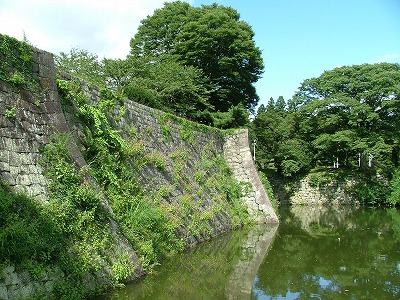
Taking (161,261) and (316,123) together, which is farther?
(316,123)

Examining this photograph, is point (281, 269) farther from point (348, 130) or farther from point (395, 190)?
point (395, 190)

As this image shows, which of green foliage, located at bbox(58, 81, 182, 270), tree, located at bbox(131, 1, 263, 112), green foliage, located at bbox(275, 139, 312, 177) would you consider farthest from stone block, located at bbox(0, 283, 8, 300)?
green foliage, located at bbox(275, 139, 312, 177)

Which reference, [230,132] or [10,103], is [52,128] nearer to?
[10,103]

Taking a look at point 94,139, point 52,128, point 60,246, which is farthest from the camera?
point 94,139

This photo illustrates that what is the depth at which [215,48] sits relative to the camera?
89.8ft

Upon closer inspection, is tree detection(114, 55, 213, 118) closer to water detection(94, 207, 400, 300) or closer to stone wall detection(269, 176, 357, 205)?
stone wall detection(269, 176, 357, 205)

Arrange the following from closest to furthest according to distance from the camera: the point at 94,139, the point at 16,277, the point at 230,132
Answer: the point at 16,277
the point at 94,139
the point at 230,132

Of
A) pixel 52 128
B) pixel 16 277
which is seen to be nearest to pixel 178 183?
pixel 52 128

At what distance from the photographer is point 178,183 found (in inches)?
469

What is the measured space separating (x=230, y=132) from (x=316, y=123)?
41.8 ft

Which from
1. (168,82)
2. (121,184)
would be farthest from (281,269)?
(168,82)

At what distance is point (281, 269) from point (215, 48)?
21.1 meters

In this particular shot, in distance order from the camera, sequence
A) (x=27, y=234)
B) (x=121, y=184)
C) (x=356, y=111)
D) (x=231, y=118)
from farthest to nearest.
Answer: (x=356, y=111)
(x=231, y=118)
(x=121, y=184)
(x=27, y=234)

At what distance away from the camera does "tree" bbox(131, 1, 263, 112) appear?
2689 cm
